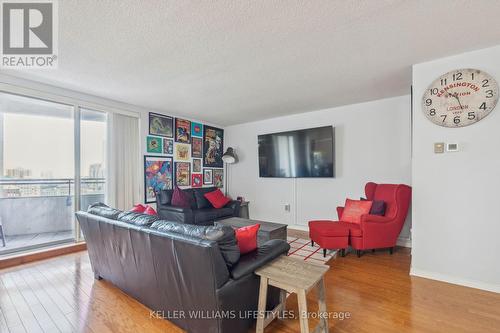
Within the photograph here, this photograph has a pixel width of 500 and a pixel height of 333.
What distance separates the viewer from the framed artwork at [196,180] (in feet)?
17.4

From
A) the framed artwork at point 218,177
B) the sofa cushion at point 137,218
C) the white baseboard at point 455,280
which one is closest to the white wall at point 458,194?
the white baseboard at point 455,280

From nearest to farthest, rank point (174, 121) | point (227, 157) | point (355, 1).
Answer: point (355, 1) → point (174, 121) → point (227, 157)

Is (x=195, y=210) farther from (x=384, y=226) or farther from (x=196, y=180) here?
(x=384, y=226)

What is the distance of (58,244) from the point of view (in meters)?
3.48

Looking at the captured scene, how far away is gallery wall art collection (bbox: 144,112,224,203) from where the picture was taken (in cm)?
448

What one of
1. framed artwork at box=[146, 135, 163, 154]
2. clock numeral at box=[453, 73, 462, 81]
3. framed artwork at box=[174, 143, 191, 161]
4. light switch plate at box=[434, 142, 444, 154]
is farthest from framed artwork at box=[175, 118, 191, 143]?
clock numeral at box=[453, 73, 462, 81]

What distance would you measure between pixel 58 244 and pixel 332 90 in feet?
15.6

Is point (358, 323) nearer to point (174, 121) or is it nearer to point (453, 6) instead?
point (453, 6)

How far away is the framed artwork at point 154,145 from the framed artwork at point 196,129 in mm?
865

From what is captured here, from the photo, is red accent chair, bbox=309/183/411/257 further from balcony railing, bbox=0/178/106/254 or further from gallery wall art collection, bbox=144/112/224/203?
balcony railing, bbox=0/178/106/254

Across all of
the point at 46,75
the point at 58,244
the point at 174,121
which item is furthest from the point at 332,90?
the point at 58,244

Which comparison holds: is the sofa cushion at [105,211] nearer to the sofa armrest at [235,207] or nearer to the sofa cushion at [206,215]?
the sofa cushion at [206,215]

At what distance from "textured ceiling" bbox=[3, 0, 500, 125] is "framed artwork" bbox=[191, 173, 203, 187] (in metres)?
2.21

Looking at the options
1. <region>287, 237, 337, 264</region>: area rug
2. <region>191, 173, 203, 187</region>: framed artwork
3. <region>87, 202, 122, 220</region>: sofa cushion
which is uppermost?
<region>191, 173, 203, 187</region>: framed artwork
